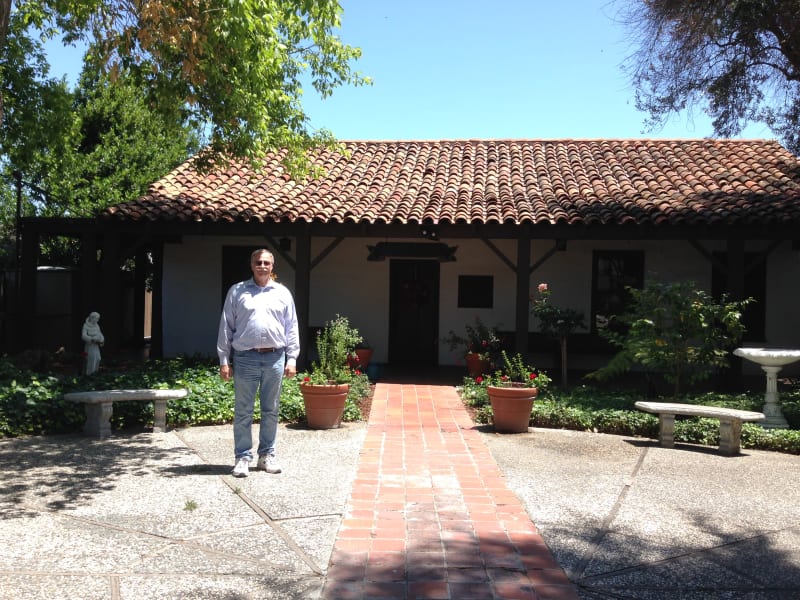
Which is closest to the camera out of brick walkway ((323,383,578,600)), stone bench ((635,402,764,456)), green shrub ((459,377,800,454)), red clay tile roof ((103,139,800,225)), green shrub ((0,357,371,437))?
brick walkway ((323,383,578,600))

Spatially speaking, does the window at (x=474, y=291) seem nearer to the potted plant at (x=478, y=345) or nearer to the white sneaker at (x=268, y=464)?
the potted plant at (x=478, y=345)

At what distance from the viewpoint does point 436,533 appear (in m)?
4.00

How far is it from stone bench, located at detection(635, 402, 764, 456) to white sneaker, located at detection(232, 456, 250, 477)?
13.5 ft

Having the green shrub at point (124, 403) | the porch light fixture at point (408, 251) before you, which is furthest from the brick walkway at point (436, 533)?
the porch light fixture at point (408, 251)

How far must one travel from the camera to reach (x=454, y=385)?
10.3 meters

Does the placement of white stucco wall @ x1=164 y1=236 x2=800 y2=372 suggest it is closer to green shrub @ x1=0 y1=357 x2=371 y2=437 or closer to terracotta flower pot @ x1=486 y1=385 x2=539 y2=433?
green shrub @ x1=0 y1=357 x2=371 y2=437

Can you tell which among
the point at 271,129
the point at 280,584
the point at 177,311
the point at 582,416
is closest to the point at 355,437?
the point at 582,416

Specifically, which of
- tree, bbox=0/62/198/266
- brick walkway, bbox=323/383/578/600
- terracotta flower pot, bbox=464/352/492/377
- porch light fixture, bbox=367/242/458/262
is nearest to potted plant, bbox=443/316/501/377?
terracotta flower pot, bbox=464/352/492/377

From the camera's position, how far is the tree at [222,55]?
253 inches

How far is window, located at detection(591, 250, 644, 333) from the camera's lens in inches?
478

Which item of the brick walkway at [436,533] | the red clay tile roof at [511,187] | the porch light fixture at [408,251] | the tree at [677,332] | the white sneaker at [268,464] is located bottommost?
the brick walkway at [436,533]

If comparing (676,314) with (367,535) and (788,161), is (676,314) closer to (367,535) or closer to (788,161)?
(367,535)

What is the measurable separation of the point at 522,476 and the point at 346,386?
239 centimetres

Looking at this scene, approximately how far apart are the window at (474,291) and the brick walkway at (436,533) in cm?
609
